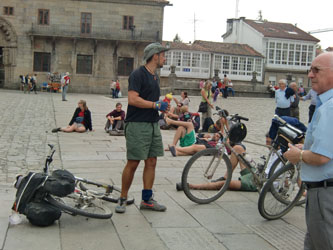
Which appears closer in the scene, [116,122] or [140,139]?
[140,139]

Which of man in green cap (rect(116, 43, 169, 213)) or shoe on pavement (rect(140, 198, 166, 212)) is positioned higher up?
man in green cap (rect(116, 43, 169, 213))

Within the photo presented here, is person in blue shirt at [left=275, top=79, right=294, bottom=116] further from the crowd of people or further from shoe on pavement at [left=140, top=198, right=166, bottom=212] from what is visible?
shoe on pavement at [left=140, top=198, right=166, bottom=212]

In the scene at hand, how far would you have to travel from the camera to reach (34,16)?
132ft

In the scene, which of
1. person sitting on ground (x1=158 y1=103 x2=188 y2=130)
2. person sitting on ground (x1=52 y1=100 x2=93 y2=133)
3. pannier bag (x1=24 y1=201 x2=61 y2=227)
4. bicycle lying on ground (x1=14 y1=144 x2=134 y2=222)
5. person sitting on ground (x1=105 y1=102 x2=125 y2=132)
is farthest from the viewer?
person sitting on ground (x1=105 y1=102 x2=125 y2=132)

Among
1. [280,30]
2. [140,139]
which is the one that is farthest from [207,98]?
[280,30]

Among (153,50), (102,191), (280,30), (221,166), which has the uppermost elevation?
(280,30)

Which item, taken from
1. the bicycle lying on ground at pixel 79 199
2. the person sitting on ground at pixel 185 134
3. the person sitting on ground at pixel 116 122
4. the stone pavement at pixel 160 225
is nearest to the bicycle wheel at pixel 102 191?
the bicycle lying on ground at pixel 79 199

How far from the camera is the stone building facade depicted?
39.9 meters

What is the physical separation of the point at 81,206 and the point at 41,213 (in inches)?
19.6

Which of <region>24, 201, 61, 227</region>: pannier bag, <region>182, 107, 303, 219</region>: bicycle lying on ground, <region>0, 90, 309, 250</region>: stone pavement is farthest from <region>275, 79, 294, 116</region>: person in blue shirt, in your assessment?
<region>24, 201, 61, 227</region>: pannier bag

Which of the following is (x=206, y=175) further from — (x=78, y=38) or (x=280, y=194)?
(x=78, y=38)

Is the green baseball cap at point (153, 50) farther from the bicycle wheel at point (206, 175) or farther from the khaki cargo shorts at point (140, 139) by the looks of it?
the bicycle wheel at point (206, 175)

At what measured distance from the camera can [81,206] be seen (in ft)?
16.0

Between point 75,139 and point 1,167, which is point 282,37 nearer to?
point 75,139
